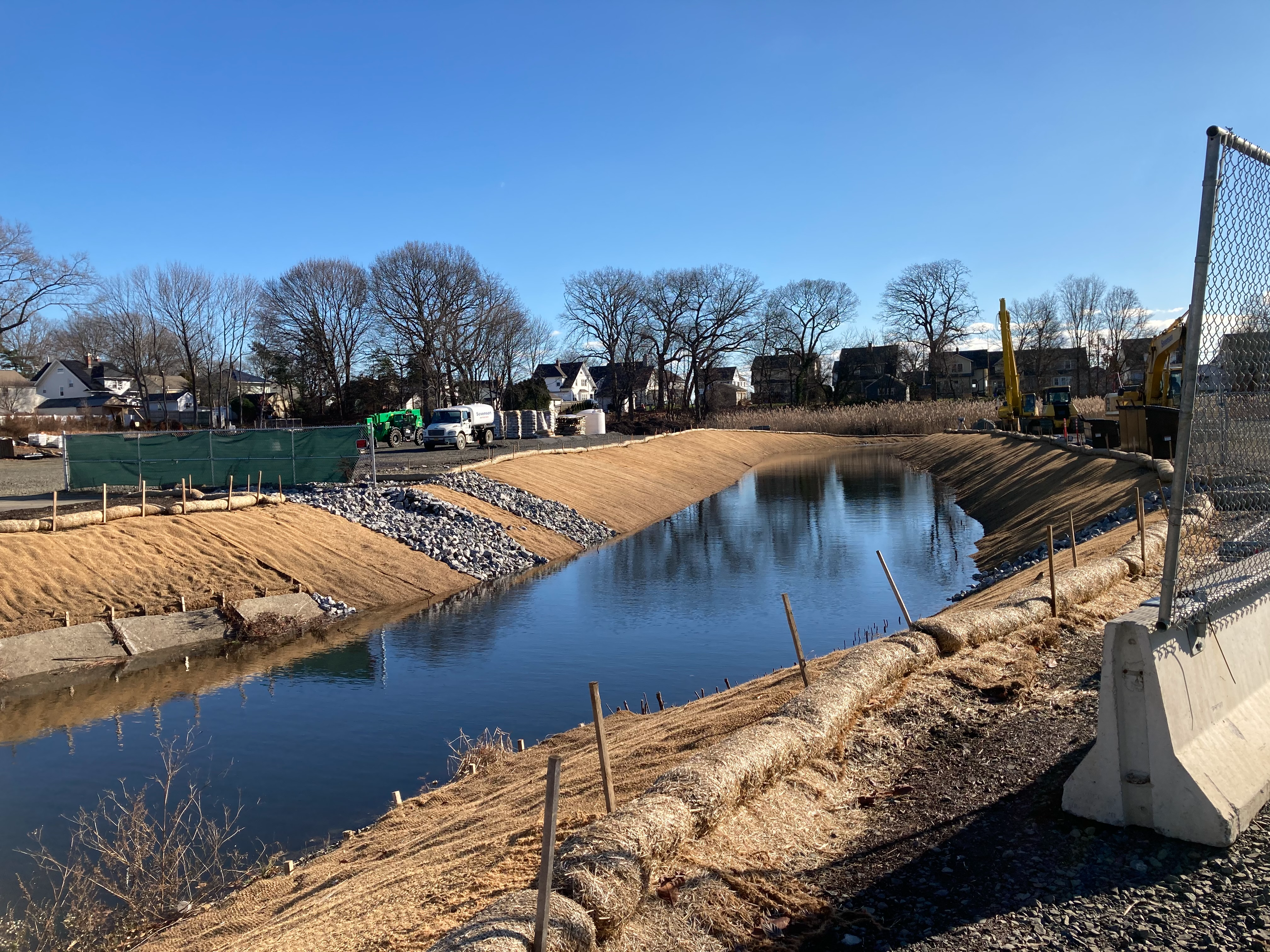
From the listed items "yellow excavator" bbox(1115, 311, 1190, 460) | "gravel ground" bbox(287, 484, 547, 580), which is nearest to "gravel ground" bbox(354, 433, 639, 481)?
"gravel ground" bbox(287, 484, 547, 580)

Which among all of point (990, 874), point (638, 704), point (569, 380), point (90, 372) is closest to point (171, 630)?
point (638, 704)

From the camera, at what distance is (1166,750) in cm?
458

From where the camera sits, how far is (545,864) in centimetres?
376

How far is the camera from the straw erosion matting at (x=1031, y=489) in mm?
21516

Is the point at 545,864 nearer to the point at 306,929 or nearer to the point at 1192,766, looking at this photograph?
the point at 306,929

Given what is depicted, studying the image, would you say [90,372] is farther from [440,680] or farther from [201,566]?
[440,680]

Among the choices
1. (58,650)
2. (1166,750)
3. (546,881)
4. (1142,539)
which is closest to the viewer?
(546,881)

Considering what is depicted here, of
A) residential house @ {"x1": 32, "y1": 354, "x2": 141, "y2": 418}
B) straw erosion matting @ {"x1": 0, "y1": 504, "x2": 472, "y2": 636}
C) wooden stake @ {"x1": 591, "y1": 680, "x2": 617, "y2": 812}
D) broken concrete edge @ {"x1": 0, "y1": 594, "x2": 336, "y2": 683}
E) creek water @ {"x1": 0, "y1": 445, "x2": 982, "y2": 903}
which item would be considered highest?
residential house @ {"x1": 32, "y1": 354, "x2": 141, "y2": 418}

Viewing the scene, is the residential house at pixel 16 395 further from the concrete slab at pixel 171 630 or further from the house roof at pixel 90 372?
the concrete slab at pixel 171 630

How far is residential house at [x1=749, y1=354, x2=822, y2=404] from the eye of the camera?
99.5m

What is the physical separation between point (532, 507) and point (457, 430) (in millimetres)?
17336

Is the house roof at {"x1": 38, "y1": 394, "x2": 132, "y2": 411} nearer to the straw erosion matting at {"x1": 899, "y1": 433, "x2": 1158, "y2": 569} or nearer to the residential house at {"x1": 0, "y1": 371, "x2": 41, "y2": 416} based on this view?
the residential house at {"x1": 0, "y1": 371, "x2": 41, "y2": 416}

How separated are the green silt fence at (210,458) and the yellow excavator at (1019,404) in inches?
1312

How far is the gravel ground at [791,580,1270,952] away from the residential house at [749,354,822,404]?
92.6 m
